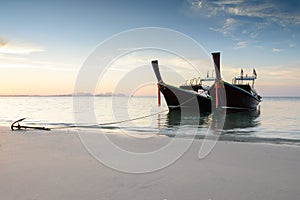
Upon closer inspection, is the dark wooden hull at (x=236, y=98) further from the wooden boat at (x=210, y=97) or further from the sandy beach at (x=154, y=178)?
the sandy beach at (x=154, y=178)

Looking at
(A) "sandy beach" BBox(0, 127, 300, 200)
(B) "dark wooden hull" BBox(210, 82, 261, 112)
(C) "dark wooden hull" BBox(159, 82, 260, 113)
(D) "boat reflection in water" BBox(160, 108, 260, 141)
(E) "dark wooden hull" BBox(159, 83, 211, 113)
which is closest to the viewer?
(A) "sandy beach" BBox(0, 127, 300, 200)

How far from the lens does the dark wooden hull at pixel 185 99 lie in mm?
30969

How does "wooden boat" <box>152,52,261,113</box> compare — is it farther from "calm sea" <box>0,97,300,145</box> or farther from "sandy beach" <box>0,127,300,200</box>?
"sandy beach" <box>0,127,300,200</box>

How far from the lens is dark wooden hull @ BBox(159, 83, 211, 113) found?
102 feet

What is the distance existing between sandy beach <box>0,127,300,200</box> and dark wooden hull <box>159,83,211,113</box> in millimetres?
25523

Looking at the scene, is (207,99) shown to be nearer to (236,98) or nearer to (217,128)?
(236,98)

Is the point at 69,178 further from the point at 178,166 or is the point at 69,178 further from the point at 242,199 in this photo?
the point at 242,199

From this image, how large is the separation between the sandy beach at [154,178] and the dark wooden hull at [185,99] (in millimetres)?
25523

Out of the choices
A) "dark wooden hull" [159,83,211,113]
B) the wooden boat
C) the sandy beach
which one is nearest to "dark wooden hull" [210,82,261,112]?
the wooden boat

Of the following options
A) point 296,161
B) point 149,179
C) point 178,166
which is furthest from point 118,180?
point 296,161

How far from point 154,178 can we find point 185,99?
94.8ft

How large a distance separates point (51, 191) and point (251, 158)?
4313 millimetres

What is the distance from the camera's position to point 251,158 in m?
5.26

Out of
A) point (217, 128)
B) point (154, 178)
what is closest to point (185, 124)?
point (217, 128)
